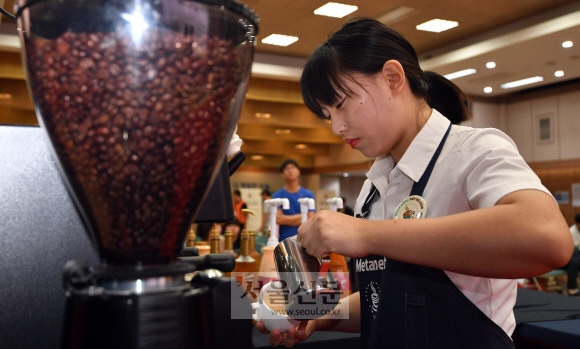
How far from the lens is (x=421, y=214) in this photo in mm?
925

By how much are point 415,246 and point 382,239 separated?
Answer: 0.15ft

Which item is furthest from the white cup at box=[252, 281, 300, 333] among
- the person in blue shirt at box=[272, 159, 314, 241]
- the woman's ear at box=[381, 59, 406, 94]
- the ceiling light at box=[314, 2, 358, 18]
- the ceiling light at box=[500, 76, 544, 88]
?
the ceiling light at box=[500, 76, 544, 88]

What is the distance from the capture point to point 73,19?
47 centimetres

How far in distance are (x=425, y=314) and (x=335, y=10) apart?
4725 millimetres

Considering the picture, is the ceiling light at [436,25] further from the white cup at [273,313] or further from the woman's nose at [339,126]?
the white cup at [273,313]

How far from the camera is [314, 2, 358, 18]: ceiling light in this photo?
5120mm

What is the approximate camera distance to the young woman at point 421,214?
701 mm

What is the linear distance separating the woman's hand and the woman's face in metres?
0.26

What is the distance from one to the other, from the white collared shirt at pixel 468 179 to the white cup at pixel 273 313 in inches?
11.2

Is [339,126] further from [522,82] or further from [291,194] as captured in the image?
[522,82]

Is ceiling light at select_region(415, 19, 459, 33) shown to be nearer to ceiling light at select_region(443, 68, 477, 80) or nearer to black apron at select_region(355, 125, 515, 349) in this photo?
ceiling light at select_region(443, 68, 477, 80)

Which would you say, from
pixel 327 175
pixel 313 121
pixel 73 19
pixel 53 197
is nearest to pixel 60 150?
pixel 73 19

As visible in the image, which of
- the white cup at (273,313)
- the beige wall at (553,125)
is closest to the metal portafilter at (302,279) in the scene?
the white cup at (273,313)

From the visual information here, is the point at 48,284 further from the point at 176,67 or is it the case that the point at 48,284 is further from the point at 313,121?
the point at 313,121
